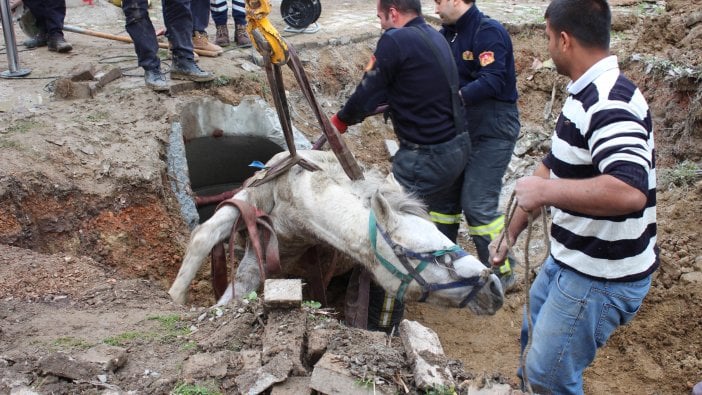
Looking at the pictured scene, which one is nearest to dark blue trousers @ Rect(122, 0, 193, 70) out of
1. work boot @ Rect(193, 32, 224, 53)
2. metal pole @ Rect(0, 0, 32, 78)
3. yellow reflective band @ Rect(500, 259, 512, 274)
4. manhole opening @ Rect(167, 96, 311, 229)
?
manhole opening @ Rect(167, 96, 311, 229)

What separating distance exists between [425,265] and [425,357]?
1061 millimetres

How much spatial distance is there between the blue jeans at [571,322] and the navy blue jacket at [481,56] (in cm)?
236

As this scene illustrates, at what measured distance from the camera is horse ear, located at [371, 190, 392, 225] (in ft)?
12.6

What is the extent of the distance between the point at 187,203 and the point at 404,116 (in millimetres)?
2075

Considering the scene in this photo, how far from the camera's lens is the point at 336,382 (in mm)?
2646

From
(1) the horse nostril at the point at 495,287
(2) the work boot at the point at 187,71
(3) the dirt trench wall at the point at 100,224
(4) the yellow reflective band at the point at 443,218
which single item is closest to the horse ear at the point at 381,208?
(1) the horse nostril at the point at 495,287

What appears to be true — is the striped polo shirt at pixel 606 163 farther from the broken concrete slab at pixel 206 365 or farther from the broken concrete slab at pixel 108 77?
the broken concrete slab at pixel 108 77

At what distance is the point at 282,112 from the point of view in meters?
4.39

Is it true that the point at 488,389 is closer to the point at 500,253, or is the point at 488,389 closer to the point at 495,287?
the point at 500,253

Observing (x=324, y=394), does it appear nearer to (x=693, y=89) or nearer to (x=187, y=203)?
(x=187, y=203)

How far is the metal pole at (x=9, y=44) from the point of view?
658cm

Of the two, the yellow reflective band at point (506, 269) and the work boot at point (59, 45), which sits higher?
the work boot at point (59, 45)

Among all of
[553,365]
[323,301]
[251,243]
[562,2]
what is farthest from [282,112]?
[553,365]

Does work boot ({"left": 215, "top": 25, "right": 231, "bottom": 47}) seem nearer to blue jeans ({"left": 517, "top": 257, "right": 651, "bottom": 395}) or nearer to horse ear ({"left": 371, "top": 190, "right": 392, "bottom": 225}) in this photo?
horse ear ({"left": 371, "top": 190, "right": 392, "bottom": 225})
